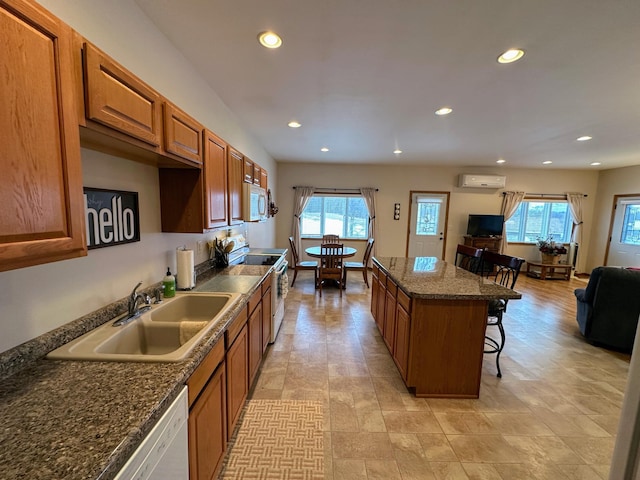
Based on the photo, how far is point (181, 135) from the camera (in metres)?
1.53

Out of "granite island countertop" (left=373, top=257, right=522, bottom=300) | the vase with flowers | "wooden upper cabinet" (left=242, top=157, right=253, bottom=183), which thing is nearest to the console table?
the vase with flowers

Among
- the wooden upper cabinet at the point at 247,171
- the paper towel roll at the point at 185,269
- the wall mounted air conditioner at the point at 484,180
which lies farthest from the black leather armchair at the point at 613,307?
the paper towel roll at the point at 185,269

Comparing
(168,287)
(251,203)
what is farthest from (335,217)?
(168,287)

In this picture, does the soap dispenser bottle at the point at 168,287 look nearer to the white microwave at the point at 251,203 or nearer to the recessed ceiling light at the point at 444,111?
the white microwave at the point at 251,203

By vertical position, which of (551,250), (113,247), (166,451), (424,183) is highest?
(424,183)

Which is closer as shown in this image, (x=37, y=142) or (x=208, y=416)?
(x=37, y=142)

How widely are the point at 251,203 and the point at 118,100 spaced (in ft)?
5.93

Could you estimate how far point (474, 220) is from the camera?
6.33m

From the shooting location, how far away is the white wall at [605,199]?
5.83 meters

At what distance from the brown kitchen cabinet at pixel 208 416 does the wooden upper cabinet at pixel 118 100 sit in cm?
105

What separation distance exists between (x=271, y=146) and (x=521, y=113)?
3.76 m

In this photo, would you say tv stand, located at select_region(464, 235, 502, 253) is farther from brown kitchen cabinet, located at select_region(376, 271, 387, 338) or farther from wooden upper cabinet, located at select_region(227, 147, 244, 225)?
wooden upper cabinet, located at select_region(227, 147, 244, 225)

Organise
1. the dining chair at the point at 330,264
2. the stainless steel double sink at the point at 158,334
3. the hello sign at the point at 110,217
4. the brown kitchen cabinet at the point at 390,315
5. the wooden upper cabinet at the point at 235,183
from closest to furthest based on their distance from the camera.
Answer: the stainless steel double sink at the point at 158,334, the hello sign at the point at 110,217, the wooden upper cabinet at the point at 235,183, the brown kitchen cabinet at the point at 390,315, the dining chair at the point at 330,264

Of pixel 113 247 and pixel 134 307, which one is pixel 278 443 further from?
pixel 113 247
